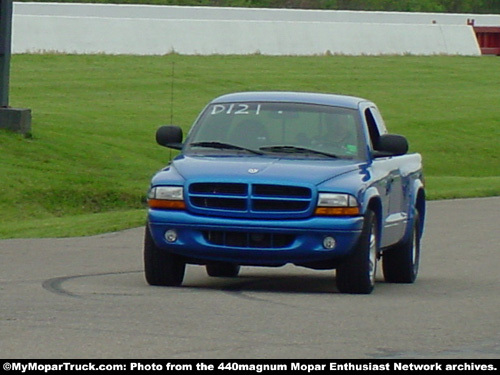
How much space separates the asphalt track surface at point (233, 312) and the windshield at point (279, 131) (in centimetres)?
125

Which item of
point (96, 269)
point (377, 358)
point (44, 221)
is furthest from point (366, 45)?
point (377, 358)

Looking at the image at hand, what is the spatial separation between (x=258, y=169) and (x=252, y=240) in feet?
1.98

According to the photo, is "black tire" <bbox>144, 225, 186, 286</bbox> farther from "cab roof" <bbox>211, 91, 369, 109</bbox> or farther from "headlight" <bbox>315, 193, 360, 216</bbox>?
"cab roof" <bbox>211, 91, 369, 109</bbox>

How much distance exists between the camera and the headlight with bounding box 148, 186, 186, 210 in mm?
11641

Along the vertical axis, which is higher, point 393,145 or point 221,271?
point 393,145

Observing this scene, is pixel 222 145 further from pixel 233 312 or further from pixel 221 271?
pixel 233 312

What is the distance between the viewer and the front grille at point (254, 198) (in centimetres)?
1147

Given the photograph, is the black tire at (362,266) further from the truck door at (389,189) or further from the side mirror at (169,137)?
the side mirror at (169,137)

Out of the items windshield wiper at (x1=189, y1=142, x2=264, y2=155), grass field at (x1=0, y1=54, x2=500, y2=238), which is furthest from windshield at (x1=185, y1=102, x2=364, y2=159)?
grass field at (x1=0, y1=54, x2=500, y2=238)

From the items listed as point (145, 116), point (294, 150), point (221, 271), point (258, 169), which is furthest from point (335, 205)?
point (145, 116)

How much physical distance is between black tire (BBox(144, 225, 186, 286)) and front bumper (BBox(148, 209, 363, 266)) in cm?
27

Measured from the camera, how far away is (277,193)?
1151 cm
